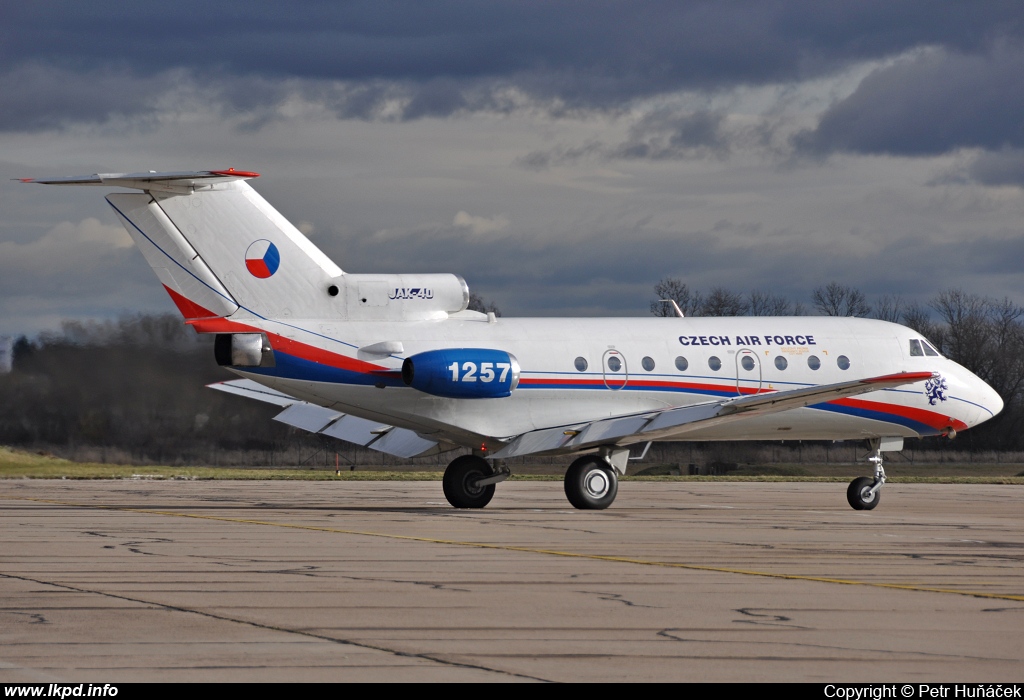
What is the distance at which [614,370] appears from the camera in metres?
25.8

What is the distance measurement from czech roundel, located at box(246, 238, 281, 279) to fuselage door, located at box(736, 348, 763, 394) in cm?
969

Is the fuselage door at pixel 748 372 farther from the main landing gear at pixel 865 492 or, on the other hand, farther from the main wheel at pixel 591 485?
the main wheel at pixel 591 485

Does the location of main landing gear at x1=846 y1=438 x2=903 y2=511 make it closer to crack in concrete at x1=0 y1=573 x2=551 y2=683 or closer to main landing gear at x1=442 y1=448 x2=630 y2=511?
main landing gear at x1=442 y1=448 x2=630 y2=511

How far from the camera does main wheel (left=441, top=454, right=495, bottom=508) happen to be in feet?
84.2

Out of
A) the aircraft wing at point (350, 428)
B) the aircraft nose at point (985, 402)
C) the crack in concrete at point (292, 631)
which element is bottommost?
the crack in concrete at point (292, 631)

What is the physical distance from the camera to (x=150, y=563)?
1434 centimetres

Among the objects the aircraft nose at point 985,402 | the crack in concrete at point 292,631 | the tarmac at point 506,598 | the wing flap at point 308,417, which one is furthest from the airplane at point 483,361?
the crack in concrete at point 292,631

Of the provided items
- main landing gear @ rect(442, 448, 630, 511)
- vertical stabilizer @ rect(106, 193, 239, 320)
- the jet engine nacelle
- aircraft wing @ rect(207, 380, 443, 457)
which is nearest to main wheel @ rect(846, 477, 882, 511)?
main landing gear @ rect(442, 448, 630, 511)

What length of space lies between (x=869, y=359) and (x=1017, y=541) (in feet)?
31.1

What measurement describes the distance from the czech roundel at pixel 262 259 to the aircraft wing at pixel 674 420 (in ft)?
18.5

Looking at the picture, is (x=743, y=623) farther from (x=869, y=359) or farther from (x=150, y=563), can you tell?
(x=869, y=359)

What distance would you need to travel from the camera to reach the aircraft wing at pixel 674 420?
77.8 ft
